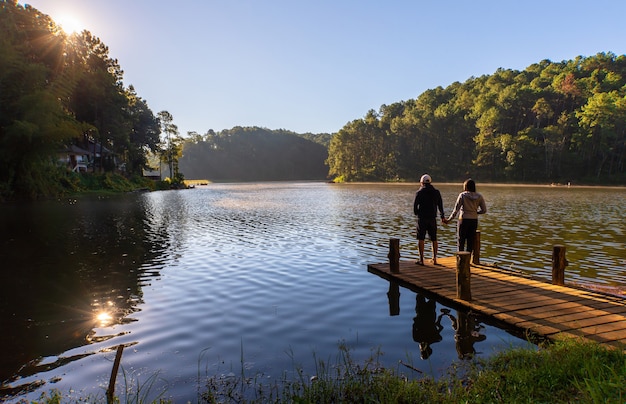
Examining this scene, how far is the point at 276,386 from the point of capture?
488cm

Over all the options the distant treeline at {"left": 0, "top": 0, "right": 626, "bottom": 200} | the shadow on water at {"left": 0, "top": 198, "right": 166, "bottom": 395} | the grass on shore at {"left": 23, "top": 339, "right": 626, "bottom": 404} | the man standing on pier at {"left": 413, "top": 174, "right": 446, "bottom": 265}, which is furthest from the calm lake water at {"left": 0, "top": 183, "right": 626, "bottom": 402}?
the distant treeline at {"left": 0, "top": 0, "right": 626, "bottom": 200}

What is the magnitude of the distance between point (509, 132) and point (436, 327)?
9784 centimetres

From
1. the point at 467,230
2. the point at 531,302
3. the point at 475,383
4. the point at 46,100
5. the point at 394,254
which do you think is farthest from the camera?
the point at 46,100

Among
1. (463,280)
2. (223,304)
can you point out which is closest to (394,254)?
(463,280)

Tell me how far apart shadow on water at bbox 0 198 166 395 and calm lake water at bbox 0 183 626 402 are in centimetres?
4

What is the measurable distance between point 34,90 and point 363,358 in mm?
43626

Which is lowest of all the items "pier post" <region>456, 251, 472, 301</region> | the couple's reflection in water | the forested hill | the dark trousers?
the couple's reflection in water

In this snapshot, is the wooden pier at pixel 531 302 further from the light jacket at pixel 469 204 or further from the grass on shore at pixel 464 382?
the light jacket at pixel 469 204

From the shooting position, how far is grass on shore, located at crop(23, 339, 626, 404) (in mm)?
3973

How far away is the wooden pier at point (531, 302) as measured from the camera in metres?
5.85

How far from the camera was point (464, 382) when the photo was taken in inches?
186

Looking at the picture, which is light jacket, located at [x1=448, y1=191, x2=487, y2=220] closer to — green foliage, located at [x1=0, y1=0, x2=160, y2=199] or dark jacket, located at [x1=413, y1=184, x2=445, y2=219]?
dark jacket, located at [x1=413, y1=184, x2=445, y2=219]

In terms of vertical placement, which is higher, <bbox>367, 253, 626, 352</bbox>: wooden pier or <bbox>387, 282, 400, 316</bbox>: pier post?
<bbox>367, 253, 626, 352</bbox>: wooden pier

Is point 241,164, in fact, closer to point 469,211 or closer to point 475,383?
point 469,211
